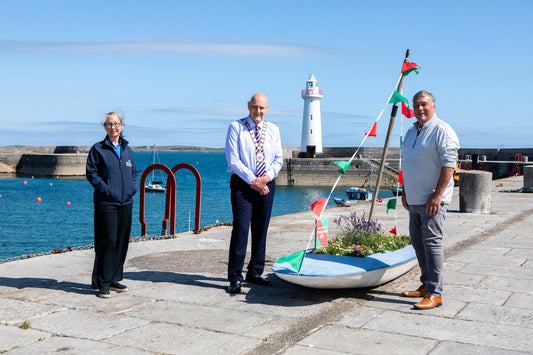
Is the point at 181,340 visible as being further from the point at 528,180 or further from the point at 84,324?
the point at 528,180

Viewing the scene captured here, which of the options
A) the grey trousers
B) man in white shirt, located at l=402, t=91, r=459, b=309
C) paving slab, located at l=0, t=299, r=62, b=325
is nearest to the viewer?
paving slab, located at l=0, t=299, r=62, b=325

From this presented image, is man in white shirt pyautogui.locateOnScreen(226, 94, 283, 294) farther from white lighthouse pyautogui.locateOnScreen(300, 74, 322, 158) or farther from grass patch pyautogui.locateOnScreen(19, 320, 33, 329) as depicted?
white lighthouse pyautogui.locateOnScreen(300, 74, 322, 158)

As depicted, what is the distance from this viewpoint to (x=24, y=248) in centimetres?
2469

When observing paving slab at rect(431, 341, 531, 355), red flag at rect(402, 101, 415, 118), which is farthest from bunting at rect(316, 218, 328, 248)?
paving slab at rect(431, 341, 531, 355)

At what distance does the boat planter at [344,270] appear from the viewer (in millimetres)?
5359

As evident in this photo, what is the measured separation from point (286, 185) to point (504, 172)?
90.4 feet

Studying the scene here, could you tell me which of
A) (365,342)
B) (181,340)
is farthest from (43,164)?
(365,342)

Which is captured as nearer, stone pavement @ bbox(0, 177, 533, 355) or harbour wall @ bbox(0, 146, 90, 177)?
stone pavement @ bbox(0, 177, 533, 355)

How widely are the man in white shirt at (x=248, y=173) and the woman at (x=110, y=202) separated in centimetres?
106

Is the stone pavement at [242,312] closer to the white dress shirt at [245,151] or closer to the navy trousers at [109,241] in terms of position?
the navy trousers at [109,241]

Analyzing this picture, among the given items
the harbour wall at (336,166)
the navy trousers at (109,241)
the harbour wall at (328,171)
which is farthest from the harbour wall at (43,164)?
the navy trousers at (109,241)

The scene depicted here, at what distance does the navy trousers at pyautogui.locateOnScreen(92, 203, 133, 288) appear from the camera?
18.5 feet

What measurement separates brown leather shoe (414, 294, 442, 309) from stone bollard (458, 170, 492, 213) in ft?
29.9

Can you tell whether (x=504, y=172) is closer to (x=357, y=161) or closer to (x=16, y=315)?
(x=357, y=161)
